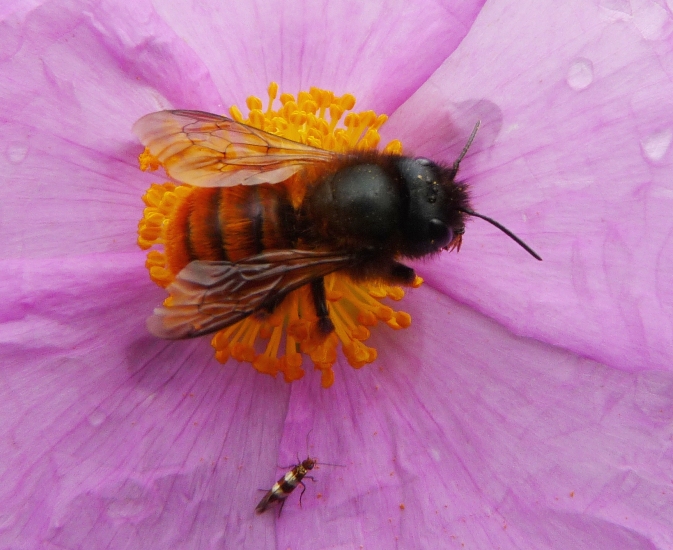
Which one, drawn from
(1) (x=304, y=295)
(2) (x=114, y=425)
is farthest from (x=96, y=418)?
(1) (x=304, y=295)

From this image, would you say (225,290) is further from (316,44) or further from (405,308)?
(316,44)

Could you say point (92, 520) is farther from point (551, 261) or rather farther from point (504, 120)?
point (504, 120)

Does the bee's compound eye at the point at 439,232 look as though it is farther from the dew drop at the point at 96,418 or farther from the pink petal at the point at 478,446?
the dew drop at the point at 96,418

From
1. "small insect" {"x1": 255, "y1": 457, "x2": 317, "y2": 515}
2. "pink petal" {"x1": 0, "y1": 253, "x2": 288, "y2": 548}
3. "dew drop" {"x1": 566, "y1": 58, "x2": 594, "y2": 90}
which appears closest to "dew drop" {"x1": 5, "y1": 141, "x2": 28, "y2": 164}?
"pink petal" {"x1": 0, "y1": 253, "x2": 288, "y2": 548}

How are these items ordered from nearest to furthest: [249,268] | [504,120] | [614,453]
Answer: [249,268] < [614,453] < [504,120]

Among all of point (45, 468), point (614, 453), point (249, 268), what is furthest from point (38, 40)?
point (614, 453)

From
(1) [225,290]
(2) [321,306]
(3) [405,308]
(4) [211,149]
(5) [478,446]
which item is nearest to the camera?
(1) [225,290]

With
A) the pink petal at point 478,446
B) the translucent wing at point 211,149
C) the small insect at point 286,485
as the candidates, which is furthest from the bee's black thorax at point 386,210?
the small insect at point 286,485
